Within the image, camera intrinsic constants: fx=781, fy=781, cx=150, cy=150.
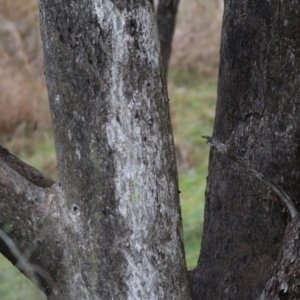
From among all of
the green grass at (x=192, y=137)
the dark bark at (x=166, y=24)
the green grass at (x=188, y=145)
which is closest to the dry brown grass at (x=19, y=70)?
the green grass at (x=188, y=145)

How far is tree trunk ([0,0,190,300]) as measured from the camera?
6.06ft

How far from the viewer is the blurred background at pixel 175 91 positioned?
724 centimetres

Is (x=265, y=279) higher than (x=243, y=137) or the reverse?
the reverse

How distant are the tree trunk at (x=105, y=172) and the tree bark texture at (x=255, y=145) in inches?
10.6

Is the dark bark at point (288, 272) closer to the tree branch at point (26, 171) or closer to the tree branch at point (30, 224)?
the tree branch at point (30, 224)

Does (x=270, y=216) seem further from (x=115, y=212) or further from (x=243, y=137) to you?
(x=115, y=212)

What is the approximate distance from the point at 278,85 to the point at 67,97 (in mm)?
667

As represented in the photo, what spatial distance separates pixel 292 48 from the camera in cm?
221

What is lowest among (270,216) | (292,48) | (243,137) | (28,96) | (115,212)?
(115,212)

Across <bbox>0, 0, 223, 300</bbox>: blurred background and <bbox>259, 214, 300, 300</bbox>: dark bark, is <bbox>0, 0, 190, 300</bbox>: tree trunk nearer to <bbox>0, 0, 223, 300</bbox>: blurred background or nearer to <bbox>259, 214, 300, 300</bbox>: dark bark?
<bbox>259, 214, 300, 300</bbox>: dark bark

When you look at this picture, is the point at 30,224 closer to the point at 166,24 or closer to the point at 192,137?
the point at 166,24

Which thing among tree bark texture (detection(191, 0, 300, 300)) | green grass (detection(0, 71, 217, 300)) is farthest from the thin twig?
green grass (detection(0, 71, 217, 300))

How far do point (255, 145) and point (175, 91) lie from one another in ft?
21.0

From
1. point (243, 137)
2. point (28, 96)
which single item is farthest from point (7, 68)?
point (243, 137)
